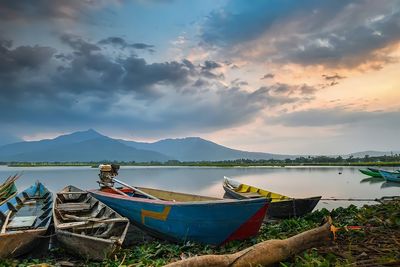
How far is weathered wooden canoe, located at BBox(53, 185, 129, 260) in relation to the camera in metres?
7.09

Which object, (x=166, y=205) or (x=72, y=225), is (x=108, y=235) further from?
(x=166, y=205)

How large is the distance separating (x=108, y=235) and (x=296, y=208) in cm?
763

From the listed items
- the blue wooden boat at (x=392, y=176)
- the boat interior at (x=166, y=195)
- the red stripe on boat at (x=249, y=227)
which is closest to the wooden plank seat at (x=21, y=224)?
the boat interior at (x=166, y=195)

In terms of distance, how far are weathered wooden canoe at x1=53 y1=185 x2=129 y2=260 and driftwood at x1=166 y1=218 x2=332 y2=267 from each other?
3633mm

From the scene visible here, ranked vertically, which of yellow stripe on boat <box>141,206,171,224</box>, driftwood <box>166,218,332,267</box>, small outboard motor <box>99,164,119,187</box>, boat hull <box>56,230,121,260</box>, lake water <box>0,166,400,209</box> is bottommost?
lake water <box>0,166,400,209</box>

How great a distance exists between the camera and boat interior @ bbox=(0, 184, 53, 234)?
8867mm

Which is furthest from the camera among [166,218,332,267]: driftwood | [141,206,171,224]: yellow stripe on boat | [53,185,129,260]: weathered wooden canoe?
[141,206,171,224]: yellow stripe on boat

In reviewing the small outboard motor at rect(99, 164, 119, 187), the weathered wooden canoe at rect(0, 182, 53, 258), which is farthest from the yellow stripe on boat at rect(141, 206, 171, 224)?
the small outboard motor at rect(99, 164, 119, 187)

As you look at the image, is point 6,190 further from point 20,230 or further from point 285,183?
point 285,183

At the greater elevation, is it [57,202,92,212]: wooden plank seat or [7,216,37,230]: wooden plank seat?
[57,202,92,212]: wooden plank seat

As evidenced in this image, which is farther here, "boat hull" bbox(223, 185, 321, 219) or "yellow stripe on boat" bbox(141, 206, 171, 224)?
"boat hull" bbox(223, 185, 321, 219)

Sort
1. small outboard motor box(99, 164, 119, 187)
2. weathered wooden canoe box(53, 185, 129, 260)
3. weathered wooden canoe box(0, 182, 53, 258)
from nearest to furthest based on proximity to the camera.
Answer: weathered wooden canoe box(53, 185, 129, 260) < weathered wooden canoe box(0, 182, 53, 258) < small outboard motor box(99, 164, 119, 187)

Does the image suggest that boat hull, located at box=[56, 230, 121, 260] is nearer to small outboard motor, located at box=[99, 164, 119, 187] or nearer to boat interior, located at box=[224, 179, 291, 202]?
small outboard motor, located at box=[99, 164, 119, 187]

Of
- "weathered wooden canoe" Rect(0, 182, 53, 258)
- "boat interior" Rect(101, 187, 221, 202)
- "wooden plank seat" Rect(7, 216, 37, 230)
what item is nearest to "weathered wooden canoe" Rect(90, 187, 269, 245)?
"weathered wooden canoe" Rect(0, 182, 53, 258)
